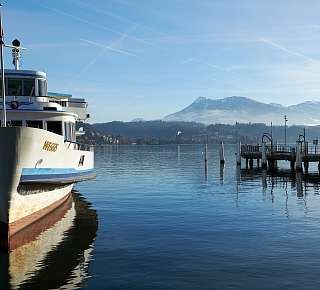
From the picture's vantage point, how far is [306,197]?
32.9 meters

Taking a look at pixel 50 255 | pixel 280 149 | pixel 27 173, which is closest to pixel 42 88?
pixel 27 173

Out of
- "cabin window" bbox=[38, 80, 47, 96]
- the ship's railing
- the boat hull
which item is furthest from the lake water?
"cabin window" bbox=[38, 80, 47, 96]

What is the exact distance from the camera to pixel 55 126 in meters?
24.3

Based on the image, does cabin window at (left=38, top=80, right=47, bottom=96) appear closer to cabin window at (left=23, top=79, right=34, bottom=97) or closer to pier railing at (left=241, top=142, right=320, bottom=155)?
cabin window at (left=23, top=79, right=34, bottom=97)

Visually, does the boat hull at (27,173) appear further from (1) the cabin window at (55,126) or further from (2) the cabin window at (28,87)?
(2) the cabin window at (28,87)

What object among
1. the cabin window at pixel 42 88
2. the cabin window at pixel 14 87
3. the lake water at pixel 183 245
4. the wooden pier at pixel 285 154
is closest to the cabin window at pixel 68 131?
the cabin window at pixel 42 88

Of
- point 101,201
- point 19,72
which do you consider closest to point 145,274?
point 19,72

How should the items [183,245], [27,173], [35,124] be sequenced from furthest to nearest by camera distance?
[35,124]
[183,245]
[27,173]

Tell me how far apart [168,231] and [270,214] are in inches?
296

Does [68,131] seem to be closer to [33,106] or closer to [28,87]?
[33,106]

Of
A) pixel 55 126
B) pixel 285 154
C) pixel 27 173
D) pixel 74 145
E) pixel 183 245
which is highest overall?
pixel 55 126

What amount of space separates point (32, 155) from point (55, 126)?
6563 millimetres

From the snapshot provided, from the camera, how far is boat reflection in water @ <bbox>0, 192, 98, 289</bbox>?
45.0ft

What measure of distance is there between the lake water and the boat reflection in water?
4 centimetres
